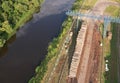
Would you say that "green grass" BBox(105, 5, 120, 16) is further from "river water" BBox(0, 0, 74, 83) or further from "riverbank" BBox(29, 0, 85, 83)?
"river water" BBox(0, 0, 74, 83)

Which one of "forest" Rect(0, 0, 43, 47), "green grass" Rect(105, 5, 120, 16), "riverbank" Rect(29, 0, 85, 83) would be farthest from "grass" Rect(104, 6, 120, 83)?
"forest" Rect(0, 0, 43, 47)

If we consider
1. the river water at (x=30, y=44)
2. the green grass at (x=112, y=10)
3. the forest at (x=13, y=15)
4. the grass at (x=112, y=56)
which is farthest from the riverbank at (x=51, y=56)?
the green grass at (x=112, y=10)

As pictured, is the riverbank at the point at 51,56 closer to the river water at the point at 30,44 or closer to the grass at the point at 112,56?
the river water at the point at 30,44

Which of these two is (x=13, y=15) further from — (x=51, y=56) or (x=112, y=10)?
(x=112, y=10)

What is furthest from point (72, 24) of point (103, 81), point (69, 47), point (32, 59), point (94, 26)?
point (103, 81)

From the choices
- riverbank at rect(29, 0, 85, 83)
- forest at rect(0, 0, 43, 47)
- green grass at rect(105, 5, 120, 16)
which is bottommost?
riverbank at rect(29, 0, 85, 83)

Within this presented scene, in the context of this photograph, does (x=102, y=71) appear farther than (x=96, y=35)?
Result: No

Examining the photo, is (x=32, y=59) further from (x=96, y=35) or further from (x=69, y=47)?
(x=96, y=35)
